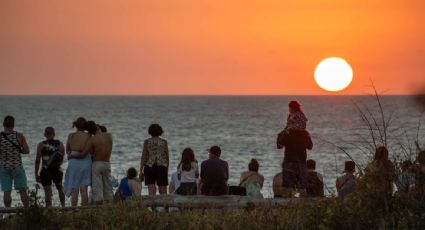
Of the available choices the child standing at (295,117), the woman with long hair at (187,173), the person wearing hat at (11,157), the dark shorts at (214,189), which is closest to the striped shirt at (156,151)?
the woman with long hair at (187,173)

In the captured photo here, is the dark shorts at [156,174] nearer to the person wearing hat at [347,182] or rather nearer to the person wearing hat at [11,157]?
the person wearing hat at [11,157]

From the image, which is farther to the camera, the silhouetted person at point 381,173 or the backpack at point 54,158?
the backpack at point 54,158

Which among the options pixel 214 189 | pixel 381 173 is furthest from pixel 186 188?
pixel 381 173

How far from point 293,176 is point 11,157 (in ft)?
14.9

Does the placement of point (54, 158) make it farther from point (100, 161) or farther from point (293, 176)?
point (293, 176)

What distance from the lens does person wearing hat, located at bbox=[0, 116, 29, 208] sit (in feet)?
58.2

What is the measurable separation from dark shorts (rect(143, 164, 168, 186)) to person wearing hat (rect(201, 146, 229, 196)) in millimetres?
754

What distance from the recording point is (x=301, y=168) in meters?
16.3

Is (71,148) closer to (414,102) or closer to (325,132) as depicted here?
(414,102)

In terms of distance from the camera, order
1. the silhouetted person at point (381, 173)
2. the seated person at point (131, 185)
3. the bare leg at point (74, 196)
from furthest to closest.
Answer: the seated person at point (131, 185) < the bare leg at point (74, 196) < the silhouetted person at point (381, 173)

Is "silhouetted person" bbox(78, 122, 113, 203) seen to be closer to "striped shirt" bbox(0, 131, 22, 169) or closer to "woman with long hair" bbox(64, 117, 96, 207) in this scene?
"woman with long hair" bbox(64, 117, 96, 207)

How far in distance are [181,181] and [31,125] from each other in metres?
86.9

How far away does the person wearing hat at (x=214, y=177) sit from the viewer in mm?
17844

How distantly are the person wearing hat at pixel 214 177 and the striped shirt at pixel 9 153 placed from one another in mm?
2997
